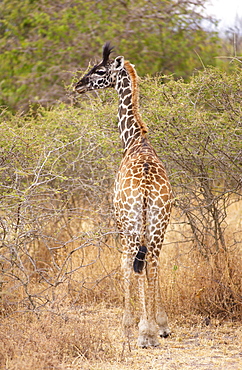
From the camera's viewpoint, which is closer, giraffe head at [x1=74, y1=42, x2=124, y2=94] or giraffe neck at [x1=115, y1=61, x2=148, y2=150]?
giraffe neck at [x1=115, y1=61, x2=148, y2=150]

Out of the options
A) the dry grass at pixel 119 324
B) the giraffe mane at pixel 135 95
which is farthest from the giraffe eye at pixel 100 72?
the dry grass at pixel 119 324

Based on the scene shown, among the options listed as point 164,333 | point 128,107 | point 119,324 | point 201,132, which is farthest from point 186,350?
point 128,107

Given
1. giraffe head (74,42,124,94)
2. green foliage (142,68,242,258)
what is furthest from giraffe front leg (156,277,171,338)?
giraffe head (74,42,124,94)

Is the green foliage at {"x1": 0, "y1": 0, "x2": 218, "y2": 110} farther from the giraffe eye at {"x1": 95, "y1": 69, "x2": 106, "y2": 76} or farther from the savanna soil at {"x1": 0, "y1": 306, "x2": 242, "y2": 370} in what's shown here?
the savanna soil at {"x1": 0, "y1": 306, "x2": 242, "y2": 370}

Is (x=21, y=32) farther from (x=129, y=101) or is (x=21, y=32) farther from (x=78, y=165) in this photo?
(x=129, y=101)

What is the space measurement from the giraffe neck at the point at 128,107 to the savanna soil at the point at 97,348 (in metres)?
1.96

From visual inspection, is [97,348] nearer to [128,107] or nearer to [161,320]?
[161,320]

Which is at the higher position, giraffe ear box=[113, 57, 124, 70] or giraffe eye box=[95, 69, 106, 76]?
giraffe ear box=[113, 57, 124, 70]

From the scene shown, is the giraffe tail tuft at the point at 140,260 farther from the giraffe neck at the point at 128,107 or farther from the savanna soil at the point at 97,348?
the giraffe neck at the point at 128,107

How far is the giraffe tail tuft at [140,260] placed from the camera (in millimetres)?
4926

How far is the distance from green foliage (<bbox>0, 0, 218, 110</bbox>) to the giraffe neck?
8922mm

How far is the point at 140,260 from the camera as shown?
492 centimetres

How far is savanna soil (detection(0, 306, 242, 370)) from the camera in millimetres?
4266

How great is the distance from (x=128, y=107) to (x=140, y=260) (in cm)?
187
